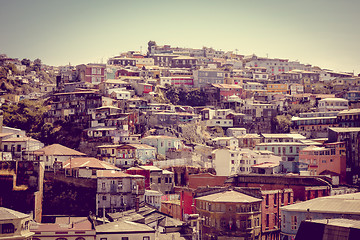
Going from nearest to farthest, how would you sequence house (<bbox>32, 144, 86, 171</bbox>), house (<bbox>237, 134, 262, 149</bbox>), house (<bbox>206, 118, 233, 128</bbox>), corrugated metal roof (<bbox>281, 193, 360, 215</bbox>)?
1. corrugated metal roof (<bbox>281, 193, 360, 215</bbox>)
2. house (<bbox>32, 144, 86, 171</bbox>)
3. house (<bbox>237, 134, 262, 149</bbox>)
4. house (<bbox>206, 118, 233, 128</bbox>)

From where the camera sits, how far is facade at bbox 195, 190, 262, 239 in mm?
65250

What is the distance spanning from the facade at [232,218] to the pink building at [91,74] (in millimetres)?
55867

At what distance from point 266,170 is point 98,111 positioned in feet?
95.9

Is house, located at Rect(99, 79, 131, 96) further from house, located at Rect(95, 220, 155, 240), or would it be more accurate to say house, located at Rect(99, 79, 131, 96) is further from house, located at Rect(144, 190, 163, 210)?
house, located at Rect(95, 220, 155, 240)

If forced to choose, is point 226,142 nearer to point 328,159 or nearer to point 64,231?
point 328,159

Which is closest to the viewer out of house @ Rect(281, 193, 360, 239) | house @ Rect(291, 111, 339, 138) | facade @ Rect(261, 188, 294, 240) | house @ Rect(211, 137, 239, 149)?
house @ Rect(281, 193, 360, 239)

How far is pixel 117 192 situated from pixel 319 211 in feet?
79.2

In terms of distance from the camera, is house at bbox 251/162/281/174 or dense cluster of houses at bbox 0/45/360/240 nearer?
dense cluster of houses at bbox 0/45/360/240

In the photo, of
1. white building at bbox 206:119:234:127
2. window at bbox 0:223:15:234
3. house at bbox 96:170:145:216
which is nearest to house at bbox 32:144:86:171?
house at bbox 96:170:145:216

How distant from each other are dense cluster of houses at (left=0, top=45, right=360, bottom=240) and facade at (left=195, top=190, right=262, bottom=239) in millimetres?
98

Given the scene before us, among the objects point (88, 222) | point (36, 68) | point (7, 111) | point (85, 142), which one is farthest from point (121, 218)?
point (36, 68)

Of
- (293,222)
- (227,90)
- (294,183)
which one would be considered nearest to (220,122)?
(227,90)

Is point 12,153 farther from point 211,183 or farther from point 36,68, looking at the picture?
point 36,68

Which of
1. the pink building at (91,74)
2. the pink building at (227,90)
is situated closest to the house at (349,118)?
the pink building at (227,90)
